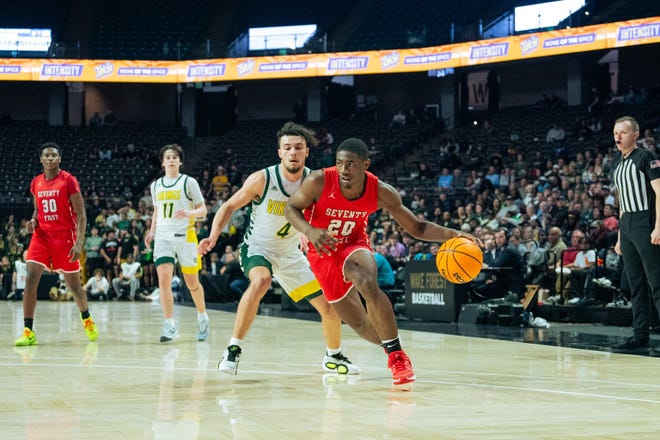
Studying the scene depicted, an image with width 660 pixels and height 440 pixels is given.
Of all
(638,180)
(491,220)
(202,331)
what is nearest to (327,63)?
(491,220)

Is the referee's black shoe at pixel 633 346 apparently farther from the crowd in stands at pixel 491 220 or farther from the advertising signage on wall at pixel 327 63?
the advertising signage on wall at pixel 327 63

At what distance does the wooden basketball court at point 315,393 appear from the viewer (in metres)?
4.18

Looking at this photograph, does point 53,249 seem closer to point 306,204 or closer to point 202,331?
point 202,331

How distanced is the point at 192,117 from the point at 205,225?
12575mm

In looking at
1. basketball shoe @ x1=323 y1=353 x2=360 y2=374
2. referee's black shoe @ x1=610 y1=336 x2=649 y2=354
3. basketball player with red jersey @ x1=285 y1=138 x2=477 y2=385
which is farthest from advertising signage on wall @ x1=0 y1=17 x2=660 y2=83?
basketball player with red jersey @ x1=285 y1=138 x2=477 y2=385

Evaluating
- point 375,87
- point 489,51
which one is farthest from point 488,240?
point 375,87

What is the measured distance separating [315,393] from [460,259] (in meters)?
1.62

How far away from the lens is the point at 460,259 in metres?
6.50

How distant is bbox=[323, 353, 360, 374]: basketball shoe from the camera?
654cm

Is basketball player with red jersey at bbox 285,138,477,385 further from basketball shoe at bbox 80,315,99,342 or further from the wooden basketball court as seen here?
basketball shoe at bbox 80,315,99,342

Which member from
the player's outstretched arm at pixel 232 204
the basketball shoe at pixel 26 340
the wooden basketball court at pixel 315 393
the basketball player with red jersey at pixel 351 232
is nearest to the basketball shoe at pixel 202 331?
the wooden basketball court at pixel 315 393

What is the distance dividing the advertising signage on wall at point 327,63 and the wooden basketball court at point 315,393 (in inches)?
702

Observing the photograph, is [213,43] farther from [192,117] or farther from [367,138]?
[367,138]

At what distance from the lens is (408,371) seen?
19.0 ft
